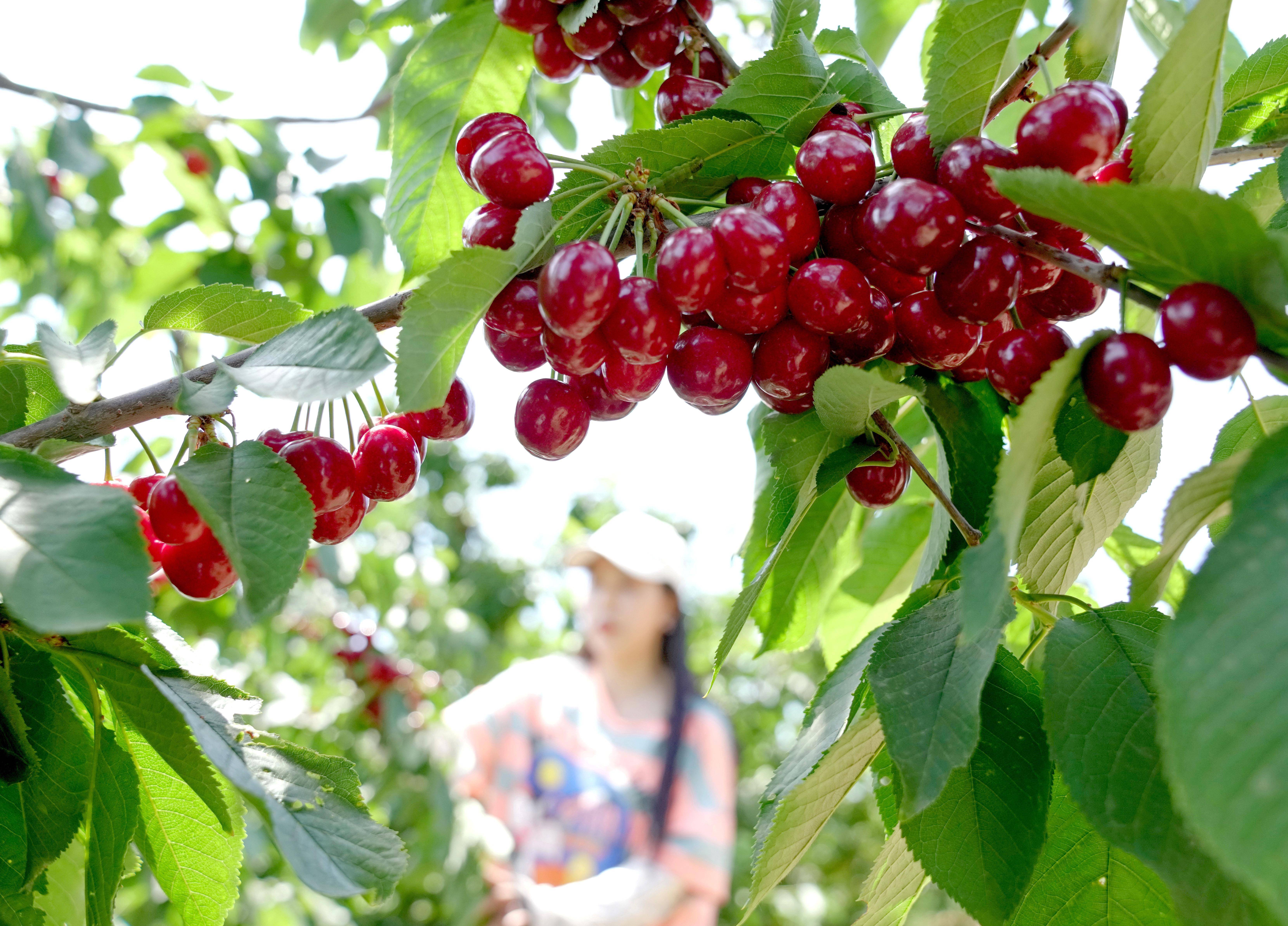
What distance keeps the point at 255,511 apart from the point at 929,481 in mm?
446

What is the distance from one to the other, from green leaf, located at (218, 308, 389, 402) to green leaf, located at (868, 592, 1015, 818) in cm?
35

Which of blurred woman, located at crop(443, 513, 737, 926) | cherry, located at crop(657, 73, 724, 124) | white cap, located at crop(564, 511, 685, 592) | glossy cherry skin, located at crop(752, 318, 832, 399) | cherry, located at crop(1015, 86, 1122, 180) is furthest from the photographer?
white cap, located at crop(564, 511, 685, 592)

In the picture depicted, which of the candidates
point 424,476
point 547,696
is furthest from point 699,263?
point 424,476

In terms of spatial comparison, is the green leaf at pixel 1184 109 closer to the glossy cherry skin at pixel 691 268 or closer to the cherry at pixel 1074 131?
the cherry at pixel 1074 131

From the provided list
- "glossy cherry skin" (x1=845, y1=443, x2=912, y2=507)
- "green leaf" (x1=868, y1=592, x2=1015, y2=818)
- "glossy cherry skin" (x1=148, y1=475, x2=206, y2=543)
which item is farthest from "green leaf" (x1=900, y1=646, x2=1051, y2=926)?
"glossy cherry skin" (x1=148, y1=475, x2=206, y2=543)

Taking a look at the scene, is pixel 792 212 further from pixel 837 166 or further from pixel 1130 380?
pixel 1130 380

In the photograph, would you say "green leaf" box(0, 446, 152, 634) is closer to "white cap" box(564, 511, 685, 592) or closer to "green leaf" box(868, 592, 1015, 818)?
"green leaf" box(868, 592, 1015, 818)

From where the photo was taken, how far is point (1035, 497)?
27.6 inches

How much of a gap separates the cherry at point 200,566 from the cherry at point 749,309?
388mm

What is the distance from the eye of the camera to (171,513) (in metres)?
0.65

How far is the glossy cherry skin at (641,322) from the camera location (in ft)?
2.01

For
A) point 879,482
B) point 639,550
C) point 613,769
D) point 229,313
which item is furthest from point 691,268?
point 639,550

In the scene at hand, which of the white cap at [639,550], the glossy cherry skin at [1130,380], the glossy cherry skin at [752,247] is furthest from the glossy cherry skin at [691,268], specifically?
the white cap at [639,550]

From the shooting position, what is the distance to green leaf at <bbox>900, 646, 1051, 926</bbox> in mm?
570
